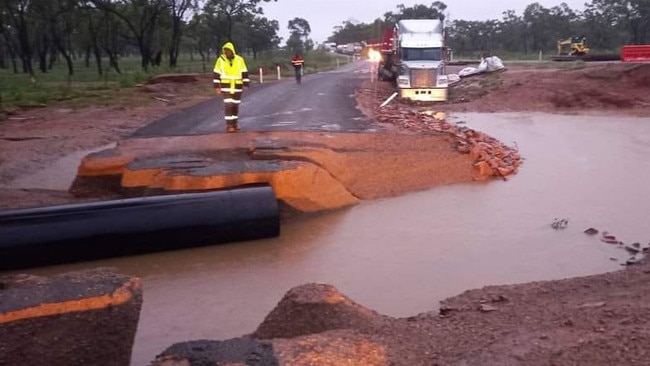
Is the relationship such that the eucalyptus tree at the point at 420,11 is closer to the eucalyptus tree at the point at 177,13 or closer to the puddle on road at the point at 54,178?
the eucalyptus tree at the point at 177,13

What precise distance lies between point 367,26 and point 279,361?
120 metres

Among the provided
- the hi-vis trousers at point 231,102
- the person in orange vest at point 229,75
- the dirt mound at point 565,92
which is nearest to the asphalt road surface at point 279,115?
the hi-vis trousers at point 231,102

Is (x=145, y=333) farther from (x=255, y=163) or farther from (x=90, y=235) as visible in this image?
(x=255, y=163)

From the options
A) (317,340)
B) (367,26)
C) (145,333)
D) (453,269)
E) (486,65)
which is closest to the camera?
(317,340)

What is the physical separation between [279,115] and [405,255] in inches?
405

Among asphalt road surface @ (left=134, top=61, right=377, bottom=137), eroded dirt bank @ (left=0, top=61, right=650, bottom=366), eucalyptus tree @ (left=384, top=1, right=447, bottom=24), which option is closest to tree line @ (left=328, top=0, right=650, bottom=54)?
eucalyptus tree @ (left=384, top=1, right=447, bottom=24)

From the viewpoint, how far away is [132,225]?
26.6 feet

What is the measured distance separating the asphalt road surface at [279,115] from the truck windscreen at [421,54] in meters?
2.46

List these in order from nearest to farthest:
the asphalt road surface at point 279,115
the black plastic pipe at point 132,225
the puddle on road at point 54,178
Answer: the black plastic pipe at point 132,225 < the puddle on road at point 54,178 < the asphalt road surface at point 279,115

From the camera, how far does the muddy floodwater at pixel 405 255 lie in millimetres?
6797

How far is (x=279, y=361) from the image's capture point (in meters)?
4.09

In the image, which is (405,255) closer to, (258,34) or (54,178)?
(54,178)

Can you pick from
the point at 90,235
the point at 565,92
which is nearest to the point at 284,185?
the point at 90,235

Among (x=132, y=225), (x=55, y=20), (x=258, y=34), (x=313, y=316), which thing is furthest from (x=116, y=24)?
(x=313, y=316)
